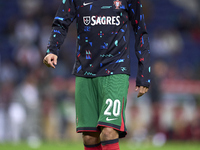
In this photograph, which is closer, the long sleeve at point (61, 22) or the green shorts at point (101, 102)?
the green shorts at point (101, 102)

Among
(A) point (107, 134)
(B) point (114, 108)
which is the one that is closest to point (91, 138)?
(A) point (107, 134)

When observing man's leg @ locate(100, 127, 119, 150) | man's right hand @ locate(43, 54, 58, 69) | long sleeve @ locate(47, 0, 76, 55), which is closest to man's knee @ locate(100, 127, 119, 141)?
man's leg @ locate(100, 127, 119, 150)

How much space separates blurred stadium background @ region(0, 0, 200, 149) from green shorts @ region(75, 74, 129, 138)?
5.50 metres

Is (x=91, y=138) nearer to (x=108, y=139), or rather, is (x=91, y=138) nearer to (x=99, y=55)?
(x=108, y=139)

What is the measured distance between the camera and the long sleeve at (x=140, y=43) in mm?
4141

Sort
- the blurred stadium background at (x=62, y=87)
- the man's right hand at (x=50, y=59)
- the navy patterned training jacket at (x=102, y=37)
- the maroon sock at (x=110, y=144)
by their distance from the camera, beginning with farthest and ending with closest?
the blurred stadium background at (x=62, y=87) < the navy patterned training jacket at (x=102, y=37) < the man's right hand at (x=50, y=59) < the maroon sock at (x=110, y=144)

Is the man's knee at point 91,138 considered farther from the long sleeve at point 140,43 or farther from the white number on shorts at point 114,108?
the long sleeve at point 140,43

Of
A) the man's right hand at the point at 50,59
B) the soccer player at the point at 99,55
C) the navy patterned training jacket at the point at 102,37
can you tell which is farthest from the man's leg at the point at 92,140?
the man's right hand at the point at 50,59

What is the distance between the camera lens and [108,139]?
3836 millimetres

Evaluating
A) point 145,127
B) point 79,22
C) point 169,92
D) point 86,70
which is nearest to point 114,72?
point 86,70

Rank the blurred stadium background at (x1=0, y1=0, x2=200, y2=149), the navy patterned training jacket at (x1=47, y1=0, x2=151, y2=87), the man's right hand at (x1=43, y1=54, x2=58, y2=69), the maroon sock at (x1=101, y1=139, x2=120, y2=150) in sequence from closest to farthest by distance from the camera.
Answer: the maroon sock at (x1=101, y1=139, x2=120, y2=150)
the man's right hand at (x1=43, y1=54, x2=58, y2=69)
the navy patterned training jacket at (x1=47, y1=0, x2=151, y2=87)
the blurred stadium background at (x1=0, y1=0, x2=200, y2=149)

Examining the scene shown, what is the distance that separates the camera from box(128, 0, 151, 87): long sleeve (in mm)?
4141

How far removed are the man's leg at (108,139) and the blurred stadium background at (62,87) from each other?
5754 mm

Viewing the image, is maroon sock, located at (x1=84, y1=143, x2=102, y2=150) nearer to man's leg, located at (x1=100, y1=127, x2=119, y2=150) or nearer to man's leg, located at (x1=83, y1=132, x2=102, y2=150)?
man's leg, located at (x1=83, y1=132, x2=102, y2=150)
